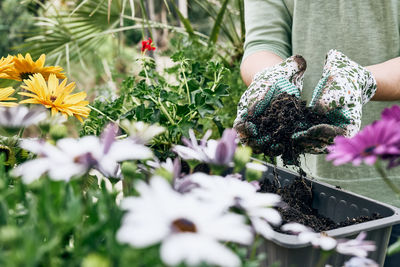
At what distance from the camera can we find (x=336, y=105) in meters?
0.61

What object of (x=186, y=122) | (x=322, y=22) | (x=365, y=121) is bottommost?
(x=365, y=121)

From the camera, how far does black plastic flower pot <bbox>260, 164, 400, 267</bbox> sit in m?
0.40

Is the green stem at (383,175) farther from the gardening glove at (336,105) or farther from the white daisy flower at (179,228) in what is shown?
the gardening glove at (336,105)

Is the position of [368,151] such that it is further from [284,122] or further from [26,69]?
[26,69]

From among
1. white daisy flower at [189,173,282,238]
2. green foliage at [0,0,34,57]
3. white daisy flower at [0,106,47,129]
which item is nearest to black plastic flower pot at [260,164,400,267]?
white daisy flower at [189,173,282,238]

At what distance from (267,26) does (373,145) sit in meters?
0.77

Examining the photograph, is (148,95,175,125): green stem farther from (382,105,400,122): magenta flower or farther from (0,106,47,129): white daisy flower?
(382,105,400,122): magenta flower

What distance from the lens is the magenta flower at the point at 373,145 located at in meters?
0.27

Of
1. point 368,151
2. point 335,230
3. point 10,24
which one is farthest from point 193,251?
point 10,24

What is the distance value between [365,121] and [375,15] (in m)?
0.27

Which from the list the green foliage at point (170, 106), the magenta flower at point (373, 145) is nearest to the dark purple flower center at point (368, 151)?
the magenta flower at point (373, 145)

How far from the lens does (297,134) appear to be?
600mm

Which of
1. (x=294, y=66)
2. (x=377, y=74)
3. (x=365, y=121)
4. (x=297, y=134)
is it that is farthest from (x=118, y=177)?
(x=365, y=121)

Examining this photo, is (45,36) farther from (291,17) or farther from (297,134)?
(297,134)
